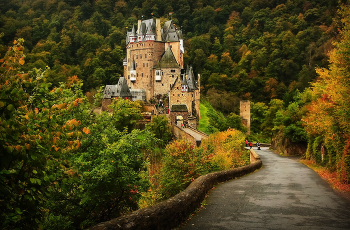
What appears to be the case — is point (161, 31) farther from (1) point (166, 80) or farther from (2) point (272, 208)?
(2) point (272, 208)

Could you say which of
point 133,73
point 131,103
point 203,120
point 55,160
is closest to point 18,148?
point 55,160

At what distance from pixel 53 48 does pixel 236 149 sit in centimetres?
7228

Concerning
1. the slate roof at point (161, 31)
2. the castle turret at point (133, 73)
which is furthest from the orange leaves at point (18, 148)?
the slate roof at point (161, 31)

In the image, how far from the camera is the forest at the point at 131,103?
610 centimetres

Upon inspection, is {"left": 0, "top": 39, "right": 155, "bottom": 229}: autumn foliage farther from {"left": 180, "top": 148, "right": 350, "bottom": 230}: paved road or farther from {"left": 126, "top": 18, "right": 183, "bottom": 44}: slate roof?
{"left": 126, "top": 18, "right": 183, "bottom": 44}: slate roof

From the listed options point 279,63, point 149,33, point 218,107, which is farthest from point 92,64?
point 279,63

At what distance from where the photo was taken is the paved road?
8.66m

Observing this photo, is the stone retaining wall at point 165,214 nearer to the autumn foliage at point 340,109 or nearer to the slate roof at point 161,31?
the autumn foliage at point 340,109

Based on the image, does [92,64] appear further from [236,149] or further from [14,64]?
[14,64]

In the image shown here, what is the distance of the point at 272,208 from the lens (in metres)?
10.5

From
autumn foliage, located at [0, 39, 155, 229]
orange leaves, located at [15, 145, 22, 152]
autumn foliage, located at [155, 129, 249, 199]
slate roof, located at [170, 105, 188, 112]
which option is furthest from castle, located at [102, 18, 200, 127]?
orange leaves, located at [15, 145, 22, 152]

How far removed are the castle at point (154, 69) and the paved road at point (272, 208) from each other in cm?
4709

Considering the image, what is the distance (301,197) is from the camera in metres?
12.5

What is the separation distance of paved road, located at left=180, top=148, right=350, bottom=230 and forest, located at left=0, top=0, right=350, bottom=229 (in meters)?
2.25
